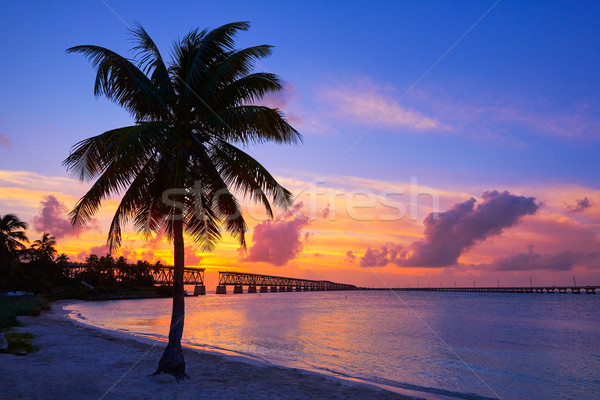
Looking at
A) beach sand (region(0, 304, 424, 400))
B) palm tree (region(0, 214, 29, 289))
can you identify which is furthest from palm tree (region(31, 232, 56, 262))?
beach sand (region(0, 304, 424, 400))

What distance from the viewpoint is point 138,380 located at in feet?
38.3

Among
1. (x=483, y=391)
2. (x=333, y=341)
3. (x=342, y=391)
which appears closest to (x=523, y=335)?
(x=333, y=341)

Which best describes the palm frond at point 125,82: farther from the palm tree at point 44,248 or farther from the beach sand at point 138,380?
the palm tree at point 44,248

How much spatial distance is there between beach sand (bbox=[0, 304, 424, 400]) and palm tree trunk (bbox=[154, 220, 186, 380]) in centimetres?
47

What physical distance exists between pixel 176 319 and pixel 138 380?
2.35 metres

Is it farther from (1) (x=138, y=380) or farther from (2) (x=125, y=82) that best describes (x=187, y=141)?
(1) (x=138, y=380)

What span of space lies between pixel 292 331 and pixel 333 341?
8.10 meters

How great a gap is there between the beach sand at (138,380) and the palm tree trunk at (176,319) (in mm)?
474

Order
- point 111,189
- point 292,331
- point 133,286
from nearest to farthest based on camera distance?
point 111,189, point 292,331, point 133,286

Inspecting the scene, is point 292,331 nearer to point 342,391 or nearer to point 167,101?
point 342,391

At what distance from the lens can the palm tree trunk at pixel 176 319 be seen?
11.4 metres

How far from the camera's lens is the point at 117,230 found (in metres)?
11.7

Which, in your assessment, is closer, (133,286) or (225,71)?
(225,71)

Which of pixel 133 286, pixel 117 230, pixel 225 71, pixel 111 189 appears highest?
pixel 225 71
